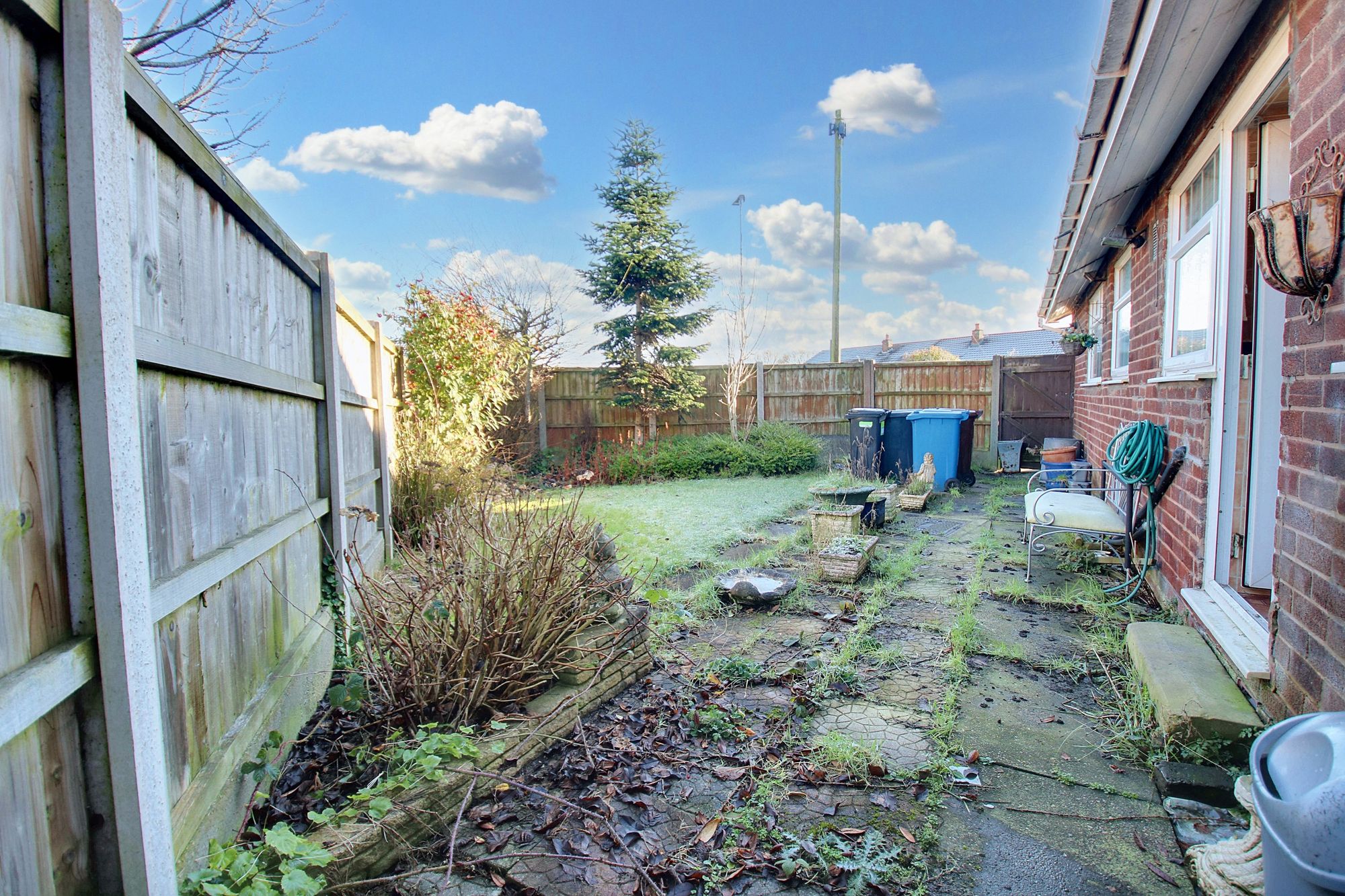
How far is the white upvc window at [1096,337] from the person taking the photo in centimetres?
783

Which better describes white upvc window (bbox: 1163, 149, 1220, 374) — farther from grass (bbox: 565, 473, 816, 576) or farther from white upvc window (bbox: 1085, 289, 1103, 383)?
white upvc window (bbox: 1085, 289, 1103, 383)

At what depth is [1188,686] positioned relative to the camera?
2445mm

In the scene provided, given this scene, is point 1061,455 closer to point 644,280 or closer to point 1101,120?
point 1101,120

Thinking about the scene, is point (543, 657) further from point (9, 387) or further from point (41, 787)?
point (9, 387)

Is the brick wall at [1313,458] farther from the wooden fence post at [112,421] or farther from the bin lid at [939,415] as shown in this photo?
the bin lid at [939,415]

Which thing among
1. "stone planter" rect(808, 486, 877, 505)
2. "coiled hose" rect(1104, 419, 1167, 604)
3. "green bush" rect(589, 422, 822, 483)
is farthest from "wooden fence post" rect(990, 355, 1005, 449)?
"coiled hose" rect(1104, 419, 1167, 604)

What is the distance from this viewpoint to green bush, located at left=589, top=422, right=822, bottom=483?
1109 centimetres

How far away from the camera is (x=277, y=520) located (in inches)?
94.4

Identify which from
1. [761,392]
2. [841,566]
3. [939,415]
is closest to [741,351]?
[761,392]

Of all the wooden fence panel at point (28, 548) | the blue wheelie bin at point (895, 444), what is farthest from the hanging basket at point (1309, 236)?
the blue wheelie bin at point (895, 444)

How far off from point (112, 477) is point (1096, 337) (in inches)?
366

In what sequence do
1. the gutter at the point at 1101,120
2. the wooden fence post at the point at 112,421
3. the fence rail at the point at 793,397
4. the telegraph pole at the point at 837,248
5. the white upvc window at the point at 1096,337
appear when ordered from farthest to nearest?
the telegraph pole at the point at 837,248 → the fence rail at the point at 793,397 → the white upvc window at the point at 1096,337 → the gutter at the point at 1101,120 → the wooden fence post at the point at 112,421

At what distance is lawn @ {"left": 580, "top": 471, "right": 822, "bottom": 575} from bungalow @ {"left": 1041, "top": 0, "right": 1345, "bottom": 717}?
284 centimetres

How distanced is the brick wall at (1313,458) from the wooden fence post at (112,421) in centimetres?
280
